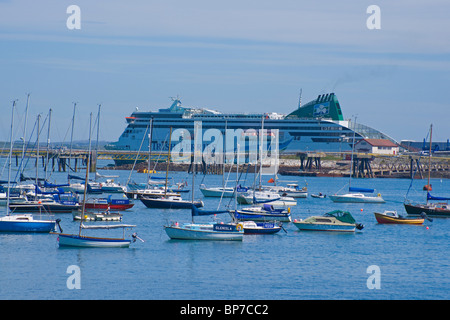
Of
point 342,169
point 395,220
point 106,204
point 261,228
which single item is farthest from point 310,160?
point 261,228

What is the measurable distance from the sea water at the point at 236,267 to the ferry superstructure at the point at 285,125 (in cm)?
9153

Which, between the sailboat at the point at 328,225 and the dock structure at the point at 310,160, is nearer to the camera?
the sailboat at the point at 328,225

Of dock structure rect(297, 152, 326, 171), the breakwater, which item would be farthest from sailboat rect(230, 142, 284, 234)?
dock structure rect(297, 152, 326, 171)

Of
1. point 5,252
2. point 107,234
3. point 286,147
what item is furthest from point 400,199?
point 286,147

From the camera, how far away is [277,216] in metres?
46.5

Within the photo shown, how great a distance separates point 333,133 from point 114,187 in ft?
232

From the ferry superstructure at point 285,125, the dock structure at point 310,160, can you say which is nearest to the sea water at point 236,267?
the dock structure at point 310,160

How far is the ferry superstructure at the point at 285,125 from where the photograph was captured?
134 metres

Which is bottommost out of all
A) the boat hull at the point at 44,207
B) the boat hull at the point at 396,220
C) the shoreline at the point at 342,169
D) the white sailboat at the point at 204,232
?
the white sailboat at the point at 204,232

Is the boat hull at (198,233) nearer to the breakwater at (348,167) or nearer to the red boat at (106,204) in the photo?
the red boat at (106,204)

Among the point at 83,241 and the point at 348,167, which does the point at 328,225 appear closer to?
the point at 83,241

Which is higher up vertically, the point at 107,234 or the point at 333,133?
the point at 333,133
